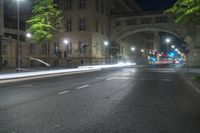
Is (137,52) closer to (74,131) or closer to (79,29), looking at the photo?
(79,29)

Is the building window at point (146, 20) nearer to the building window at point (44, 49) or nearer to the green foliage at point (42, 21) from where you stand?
the building window at point (44, 49)

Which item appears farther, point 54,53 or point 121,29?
point 121,29

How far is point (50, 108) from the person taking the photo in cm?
902

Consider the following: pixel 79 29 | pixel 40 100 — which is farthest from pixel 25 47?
pixel 40 100

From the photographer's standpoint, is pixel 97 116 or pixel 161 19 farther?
→ pixel 161 19

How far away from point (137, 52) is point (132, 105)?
107073 mm

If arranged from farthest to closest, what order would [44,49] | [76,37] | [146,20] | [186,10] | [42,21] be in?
1. [146,20]
2. [44,49]
3. [76,37]
4. [42,21]
5. [186,10]

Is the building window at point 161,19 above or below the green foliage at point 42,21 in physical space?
above

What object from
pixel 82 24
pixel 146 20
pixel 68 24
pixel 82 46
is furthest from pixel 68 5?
pixel 146 20

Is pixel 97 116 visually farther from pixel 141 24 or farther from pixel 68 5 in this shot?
pixel 141 24

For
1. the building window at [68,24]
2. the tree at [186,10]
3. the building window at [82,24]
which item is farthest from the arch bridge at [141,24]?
the tree at [186,10]

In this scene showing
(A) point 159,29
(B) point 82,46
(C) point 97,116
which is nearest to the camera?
(C) point 97,116

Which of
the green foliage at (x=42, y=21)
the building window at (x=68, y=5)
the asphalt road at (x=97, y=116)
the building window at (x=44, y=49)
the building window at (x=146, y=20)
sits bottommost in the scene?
the asphalt road at (x=97, y=116)

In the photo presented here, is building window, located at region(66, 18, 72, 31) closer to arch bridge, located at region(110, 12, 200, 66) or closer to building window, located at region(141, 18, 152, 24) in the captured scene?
arch bridge, located at region(110, 12, 200, 66)
